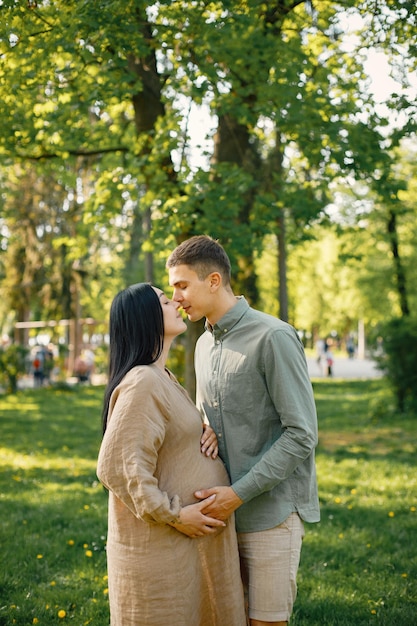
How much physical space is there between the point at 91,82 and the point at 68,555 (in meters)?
4.99

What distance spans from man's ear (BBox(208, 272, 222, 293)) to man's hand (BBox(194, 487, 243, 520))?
0.93m

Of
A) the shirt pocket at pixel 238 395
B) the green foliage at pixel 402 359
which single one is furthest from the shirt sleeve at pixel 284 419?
the green foliage at pixel 402 359

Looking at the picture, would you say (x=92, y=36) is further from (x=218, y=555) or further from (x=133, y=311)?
(x=218, y=555)

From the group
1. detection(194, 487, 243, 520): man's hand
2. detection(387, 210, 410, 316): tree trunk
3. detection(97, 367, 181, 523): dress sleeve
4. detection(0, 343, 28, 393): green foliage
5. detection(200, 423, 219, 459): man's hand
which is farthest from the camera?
detection(0, 343, 28, 393): green foliage

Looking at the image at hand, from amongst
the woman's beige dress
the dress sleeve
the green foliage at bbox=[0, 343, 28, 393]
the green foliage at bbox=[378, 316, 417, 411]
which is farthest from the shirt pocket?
the green foliage at bbox=[0, 343, 28, 393]

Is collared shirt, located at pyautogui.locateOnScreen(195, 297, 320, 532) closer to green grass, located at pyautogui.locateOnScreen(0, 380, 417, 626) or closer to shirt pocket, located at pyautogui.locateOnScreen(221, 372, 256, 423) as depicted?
shirt pocket, located at pyautogui.locateOnScreen(221, 372, 256, 423)

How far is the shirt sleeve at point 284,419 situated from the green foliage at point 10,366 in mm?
20788

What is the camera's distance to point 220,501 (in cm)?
294

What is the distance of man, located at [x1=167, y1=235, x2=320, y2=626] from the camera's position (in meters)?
2.98

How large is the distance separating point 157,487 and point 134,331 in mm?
679

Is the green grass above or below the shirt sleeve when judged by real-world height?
below

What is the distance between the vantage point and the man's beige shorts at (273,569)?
305 centimetres

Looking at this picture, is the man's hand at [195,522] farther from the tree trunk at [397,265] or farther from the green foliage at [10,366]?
the green foliage at [10,366]

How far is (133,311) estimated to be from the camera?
2990 millimetres
